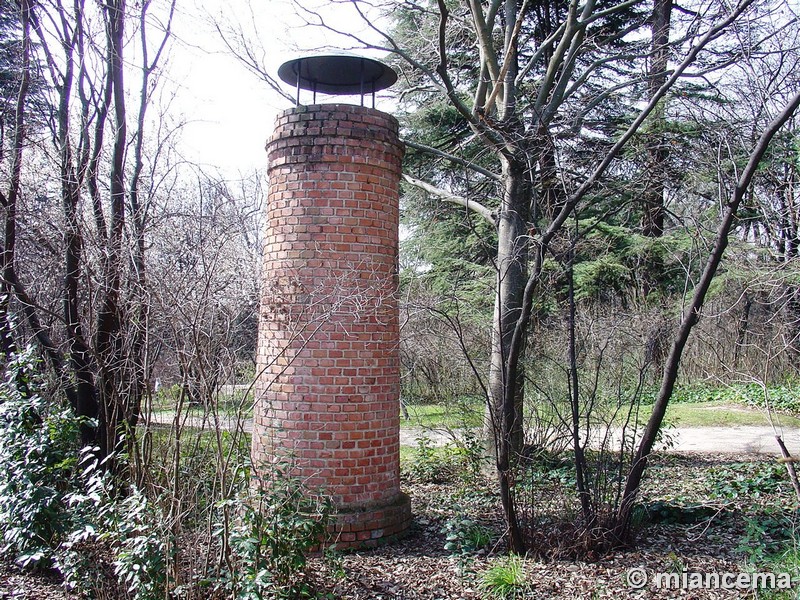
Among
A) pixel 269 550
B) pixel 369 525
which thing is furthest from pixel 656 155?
pixel 269 550

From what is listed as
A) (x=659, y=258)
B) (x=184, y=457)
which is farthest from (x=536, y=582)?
(x=659, y=258)

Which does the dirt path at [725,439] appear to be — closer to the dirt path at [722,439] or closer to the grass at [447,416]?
the dirt path at [722,439]

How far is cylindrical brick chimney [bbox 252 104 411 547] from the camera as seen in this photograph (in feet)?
16.0

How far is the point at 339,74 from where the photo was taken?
5668 millimetres

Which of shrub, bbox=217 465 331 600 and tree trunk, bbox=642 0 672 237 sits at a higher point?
tree trunk, bbox=642 0 672 237

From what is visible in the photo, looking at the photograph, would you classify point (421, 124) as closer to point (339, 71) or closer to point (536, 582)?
point (339, 71)

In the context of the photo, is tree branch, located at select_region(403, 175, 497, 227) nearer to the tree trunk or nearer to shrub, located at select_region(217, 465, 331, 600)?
the tree trunk

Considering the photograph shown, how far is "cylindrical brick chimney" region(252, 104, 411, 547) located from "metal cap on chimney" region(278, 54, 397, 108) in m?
0.52

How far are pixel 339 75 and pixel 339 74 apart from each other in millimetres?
16

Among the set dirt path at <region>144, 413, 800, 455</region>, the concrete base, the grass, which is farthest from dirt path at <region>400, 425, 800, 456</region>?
the concrete base

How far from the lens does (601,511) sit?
4.56m

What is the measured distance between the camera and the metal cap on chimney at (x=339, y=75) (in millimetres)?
5388

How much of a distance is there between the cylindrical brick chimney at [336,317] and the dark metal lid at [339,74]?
53 centimetres

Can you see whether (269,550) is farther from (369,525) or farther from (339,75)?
Answer: (339,75)
